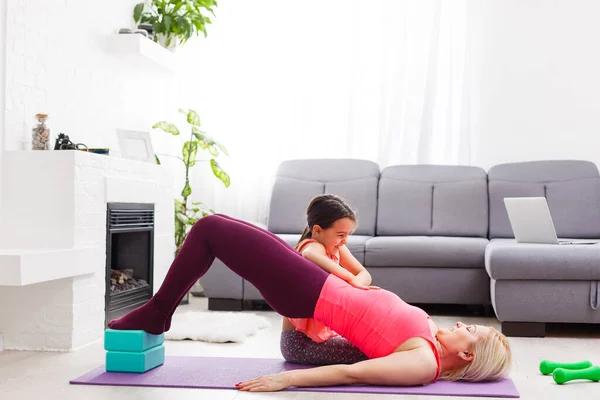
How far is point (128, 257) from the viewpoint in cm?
443

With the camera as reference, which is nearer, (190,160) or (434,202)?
(434,202)

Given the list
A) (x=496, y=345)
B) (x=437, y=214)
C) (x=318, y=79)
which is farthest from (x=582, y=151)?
(x=496, y=345)

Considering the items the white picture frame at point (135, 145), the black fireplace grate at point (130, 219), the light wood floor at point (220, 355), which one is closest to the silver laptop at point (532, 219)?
the light wood floor at point (220, 355)

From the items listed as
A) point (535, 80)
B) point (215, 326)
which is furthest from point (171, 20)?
point (535, 80)

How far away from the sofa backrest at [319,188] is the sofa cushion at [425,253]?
2.04 feet

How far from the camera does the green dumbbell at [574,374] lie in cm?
277

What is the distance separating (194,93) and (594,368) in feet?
13.5

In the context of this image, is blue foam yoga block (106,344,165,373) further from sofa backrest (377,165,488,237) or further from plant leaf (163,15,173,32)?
plant leaf (163,15,173,32)

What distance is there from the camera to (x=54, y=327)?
11.3ft

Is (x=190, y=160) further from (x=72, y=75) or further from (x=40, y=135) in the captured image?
(x=40, y=135)

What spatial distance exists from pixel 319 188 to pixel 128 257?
5.29ft

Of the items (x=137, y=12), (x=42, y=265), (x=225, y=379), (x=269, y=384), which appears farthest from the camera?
(x=137, y=12)

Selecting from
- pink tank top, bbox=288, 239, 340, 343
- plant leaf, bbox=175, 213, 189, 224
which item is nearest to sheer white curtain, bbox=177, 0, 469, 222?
plant leaf, bbox=175, 213, 189, 224

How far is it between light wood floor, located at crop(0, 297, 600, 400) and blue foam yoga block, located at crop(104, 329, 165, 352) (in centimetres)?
21
